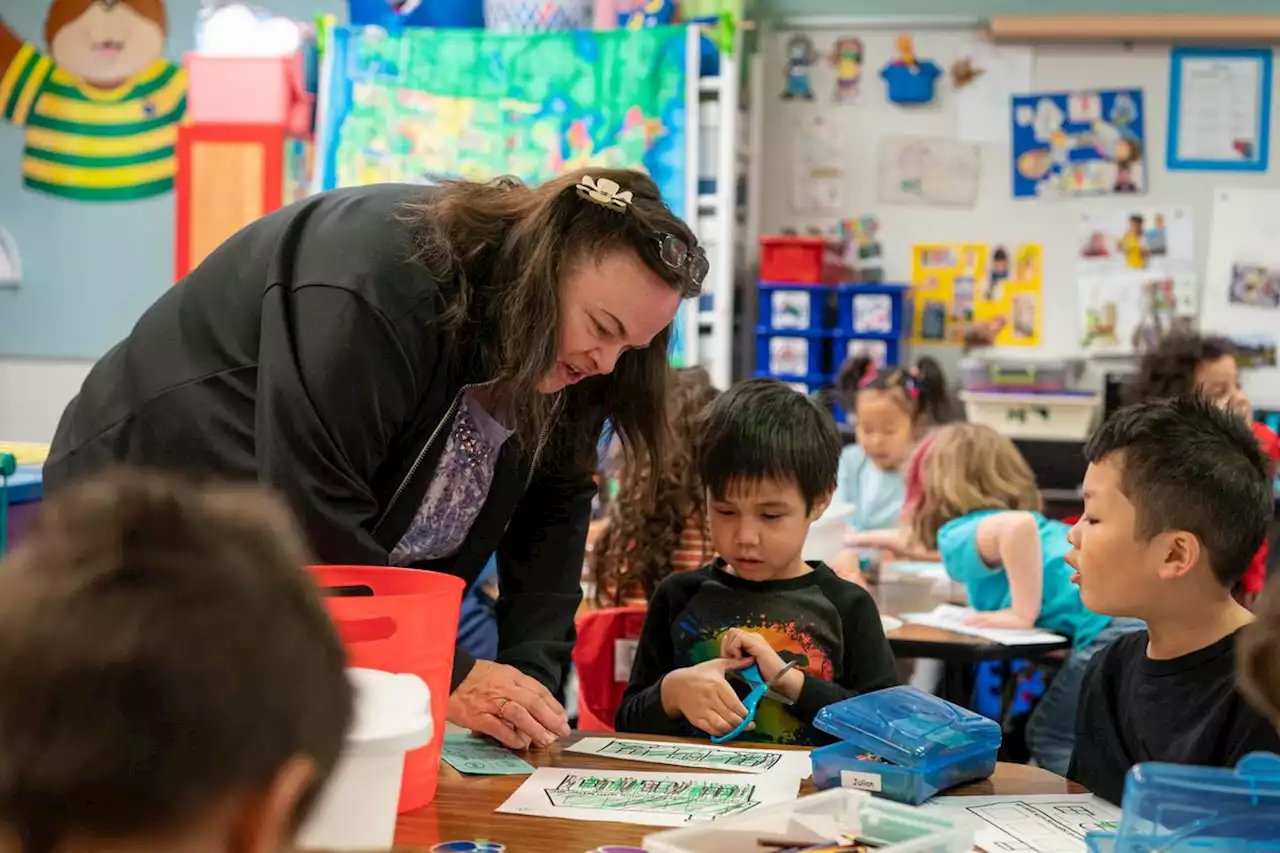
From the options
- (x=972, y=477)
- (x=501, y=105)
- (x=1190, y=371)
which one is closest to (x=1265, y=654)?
(x=972, y=477)

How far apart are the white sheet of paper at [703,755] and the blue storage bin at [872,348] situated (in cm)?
353

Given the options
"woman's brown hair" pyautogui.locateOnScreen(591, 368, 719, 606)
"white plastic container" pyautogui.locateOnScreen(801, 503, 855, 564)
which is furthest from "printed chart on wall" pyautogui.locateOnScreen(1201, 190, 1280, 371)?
"woman's brown hair" pyautogui.locateOnScreen(591, 368, 719, 606)

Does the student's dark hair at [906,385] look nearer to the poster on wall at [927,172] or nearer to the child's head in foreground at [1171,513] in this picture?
the poster on wall at [927,172]

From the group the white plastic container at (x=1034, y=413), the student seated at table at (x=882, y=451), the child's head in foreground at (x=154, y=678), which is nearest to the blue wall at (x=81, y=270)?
the student seated at table at (x=882, y=451)

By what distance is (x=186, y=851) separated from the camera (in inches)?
20.2

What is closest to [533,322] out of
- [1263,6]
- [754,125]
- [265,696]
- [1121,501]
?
[1121,501]

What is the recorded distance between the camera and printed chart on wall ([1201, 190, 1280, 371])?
4.84m

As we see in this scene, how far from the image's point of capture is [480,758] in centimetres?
134

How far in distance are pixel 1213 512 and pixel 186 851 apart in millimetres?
1258

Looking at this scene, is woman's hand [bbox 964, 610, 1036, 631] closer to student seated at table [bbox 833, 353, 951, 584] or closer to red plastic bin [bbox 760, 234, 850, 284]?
student seated at table [bbox 833, 353, 951, 584]

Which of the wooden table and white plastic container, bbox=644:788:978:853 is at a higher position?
white plastic container, bbox=644:788:978:853

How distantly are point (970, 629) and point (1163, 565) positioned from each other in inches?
40.6

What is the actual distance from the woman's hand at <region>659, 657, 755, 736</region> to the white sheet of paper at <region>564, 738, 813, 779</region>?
6 centimetres

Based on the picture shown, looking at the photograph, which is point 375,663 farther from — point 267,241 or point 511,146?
point 511,146
